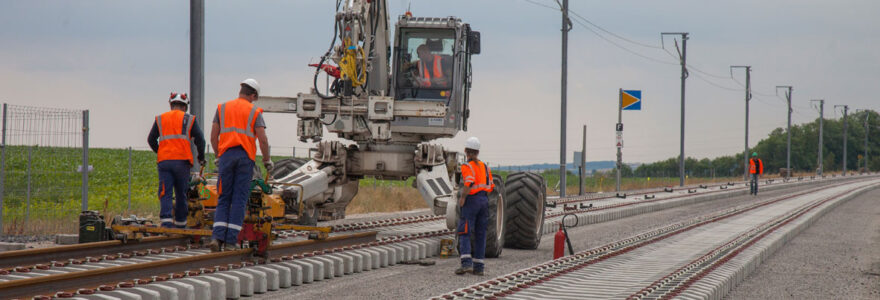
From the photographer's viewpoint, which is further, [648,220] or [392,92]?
[648,220]

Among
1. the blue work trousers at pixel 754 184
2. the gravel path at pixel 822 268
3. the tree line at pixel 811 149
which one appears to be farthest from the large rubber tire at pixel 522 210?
the tree line at pixel 811 149

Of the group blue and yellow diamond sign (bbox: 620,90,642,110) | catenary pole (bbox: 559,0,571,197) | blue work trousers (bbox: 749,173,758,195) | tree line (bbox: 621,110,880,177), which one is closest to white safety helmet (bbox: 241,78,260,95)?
catenary pole (bbox: 559,0,571,197)

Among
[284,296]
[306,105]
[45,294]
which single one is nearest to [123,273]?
[45,294]

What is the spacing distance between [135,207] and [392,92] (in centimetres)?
914

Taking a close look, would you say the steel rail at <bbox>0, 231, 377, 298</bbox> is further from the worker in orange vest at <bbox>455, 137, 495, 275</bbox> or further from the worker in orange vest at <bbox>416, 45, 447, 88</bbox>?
the worker in orange vest at <bbox>416, 45, 447, 88</bbox>

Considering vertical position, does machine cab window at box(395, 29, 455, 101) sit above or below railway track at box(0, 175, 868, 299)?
above

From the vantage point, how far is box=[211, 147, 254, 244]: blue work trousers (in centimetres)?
1102

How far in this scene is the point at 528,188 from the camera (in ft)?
52.5

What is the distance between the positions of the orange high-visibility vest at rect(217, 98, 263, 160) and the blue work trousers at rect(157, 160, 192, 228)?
144 centimetres

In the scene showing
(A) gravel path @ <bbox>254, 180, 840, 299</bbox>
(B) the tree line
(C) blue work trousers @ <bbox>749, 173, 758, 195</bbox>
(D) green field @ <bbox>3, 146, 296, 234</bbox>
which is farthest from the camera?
(B) the tree line

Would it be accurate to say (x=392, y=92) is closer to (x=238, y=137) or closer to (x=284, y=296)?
(x=238, y=137)

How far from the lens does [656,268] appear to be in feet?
43.8

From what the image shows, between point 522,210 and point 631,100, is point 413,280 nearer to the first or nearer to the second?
point 522,210

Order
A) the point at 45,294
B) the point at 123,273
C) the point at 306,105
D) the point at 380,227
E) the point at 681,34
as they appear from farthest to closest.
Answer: the point at 681,34, the point at 380,227, the point at 306,105, the point at 123,273, the point at 45,294
